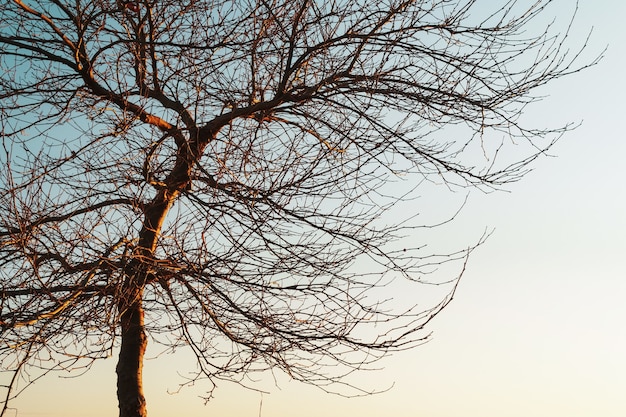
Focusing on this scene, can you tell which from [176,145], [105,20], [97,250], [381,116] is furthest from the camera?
[176,145]

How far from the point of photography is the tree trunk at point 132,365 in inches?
238

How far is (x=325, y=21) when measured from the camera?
18.8 ft

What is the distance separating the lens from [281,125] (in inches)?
247

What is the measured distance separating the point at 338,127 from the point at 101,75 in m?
2.21

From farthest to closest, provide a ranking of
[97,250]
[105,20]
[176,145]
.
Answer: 1. [176,145]
2. [105,20]
3. [97,250]

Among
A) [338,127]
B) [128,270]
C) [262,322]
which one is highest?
[338,127]

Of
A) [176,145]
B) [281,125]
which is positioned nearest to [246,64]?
[281,125]

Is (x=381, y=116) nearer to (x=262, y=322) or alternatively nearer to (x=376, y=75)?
(x=376, y=75)

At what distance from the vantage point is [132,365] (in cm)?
615

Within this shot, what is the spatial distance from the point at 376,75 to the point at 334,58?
0.42m

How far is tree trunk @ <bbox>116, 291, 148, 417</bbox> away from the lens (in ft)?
19.8

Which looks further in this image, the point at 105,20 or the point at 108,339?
the point at 105,20

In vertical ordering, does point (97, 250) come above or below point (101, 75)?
below

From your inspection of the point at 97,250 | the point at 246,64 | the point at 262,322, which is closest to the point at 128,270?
the point at 97,250
